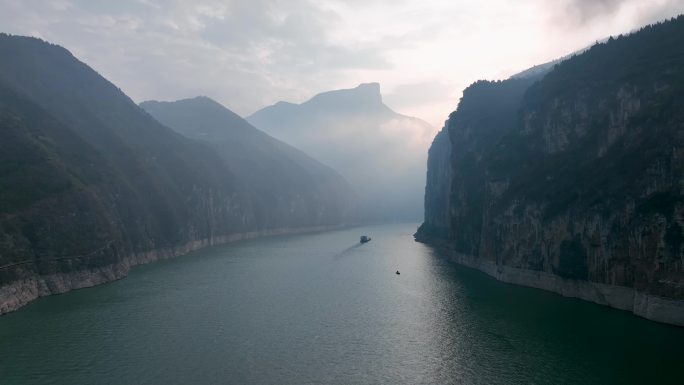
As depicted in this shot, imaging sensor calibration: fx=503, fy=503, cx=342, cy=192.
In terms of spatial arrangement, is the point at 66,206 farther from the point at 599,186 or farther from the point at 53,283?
the point at 599,186

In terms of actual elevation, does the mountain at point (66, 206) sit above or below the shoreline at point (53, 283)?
above

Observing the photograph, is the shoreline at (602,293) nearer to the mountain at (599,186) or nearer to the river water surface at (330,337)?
the mountain at (599,186)

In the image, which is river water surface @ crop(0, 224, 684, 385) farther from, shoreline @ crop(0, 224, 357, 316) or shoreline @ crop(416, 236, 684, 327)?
shoreline @ crop(0, 224, 357, 316)

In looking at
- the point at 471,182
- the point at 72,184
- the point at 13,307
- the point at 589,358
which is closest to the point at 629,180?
the point at 589,358

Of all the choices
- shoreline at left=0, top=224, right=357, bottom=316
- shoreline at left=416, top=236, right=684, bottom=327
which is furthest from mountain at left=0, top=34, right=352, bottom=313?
shoreline at left=416, top=236, right=684, bottom=327

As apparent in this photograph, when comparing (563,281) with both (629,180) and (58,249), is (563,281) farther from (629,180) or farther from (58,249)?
(58,249)

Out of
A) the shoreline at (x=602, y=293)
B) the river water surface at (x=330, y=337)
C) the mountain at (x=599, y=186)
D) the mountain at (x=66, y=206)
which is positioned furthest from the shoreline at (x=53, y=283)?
the mountain at (x=599, y=186)

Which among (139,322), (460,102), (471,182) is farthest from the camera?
(460,102)
